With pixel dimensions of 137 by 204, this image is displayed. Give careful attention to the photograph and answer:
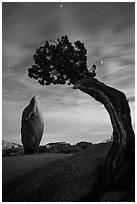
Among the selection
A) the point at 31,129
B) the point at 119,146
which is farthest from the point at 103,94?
the point at 31,129

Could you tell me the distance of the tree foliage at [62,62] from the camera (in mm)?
7570

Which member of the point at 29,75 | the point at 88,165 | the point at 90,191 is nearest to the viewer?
the point at 90,191

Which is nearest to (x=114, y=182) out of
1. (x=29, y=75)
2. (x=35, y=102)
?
(x=29, y=75)

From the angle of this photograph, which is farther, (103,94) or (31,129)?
(31,129)

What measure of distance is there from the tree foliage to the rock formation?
7.13m

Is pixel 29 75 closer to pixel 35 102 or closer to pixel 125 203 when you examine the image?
pixel 125 203

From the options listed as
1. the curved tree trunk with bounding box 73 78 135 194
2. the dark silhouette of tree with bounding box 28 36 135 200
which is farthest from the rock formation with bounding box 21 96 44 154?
the curved tree trunk with bounding box 73 78 135 194

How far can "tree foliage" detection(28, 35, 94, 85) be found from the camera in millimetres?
7570

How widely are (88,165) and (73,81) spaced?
8.16 feet

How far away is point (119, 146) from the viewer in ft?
22.2

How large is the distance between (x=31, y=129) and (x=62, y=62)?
306 inches

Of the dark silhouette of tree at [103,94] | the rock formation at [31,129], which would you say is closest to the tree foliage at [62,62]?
the dark silhouette of tree at [103,94]

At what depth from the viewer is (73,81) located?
24.9 ft

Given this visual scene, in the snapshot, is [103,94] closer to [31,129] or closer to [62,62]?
[62,62]
